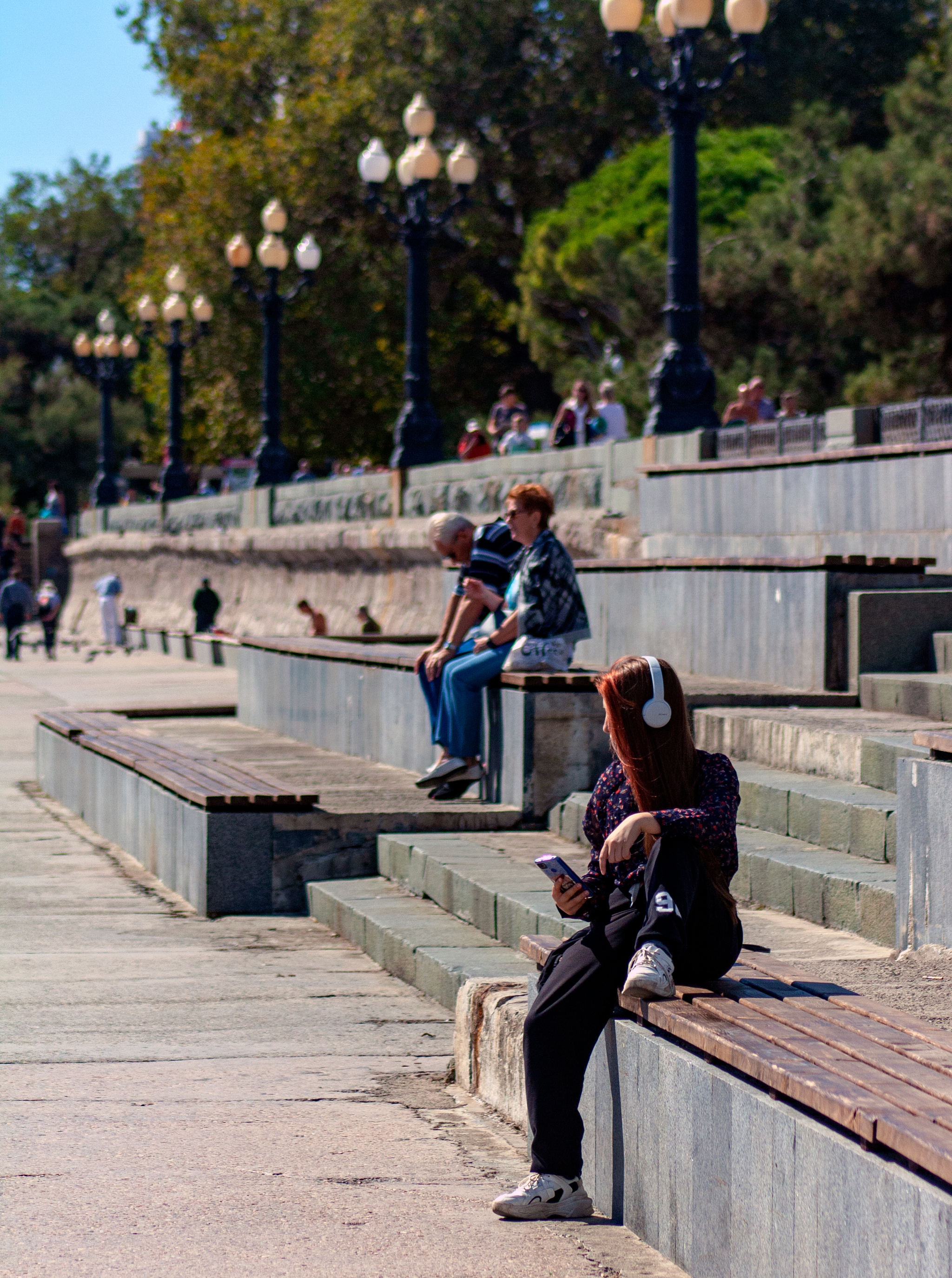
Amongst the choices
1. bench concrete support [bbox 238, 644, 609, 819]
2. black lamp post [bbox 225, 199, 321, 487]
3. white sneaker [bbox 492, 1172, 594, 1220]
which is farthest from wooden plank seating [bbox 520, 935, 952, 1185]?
black lamp post [bbox 225, 199, 321, 487]

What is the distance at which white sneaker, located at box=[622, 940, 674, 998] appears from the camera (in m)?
3.92

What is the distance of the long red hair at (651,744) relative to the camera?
13.2ft

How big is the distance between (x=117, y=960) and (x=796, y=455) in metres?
6.87

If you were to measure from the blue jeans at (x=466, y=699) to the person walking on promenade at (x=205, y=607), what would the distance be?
73.3 ft

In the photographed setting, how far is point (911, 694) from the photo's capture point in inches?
325

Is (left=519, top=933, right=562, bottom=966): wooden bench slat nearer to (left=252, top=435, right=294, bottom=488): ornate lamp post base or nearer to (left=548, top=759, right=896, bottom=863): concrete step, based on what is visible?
(left=548, top=759, right=896, bottom=863): concrete step

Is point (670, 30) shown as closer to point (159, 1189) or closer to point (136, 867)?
point (136, 867)

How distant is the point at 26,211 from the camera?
2970 inches

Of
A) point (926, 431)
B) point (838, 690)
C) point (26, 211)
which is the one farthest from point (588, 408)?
point (26, 211)

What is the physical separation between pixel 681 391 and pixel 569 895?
11.4m

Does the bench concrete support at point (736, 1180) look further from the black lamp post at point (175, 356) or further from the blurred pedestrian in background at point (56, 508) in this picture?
the blurred pedestrian in background at point (56, 508)

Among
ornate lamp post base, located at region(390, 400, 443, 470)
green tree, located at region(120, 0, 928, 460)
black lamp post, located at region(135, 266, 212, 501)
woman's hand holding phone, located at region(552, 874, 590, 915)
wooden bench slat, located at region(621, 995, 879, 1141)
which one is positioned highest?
green tree, located at region(120, 0, 928, 460)

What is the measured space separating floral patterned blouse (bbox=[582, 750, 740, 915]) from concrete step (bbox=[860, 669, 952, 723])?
383cm

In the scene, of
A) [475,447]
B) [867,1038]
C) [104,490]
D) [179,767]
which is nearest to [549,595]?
[179,767]
